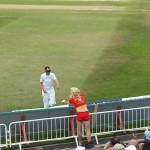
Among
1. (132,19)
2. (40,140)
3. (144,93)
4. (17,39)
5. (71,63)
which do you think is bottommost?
(40,140)

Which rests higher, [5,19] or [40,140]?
[5,19]

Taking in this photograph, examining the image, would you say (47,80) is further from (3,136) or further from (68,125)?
(3,136)

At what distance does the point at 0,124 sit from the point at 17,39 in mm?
16748

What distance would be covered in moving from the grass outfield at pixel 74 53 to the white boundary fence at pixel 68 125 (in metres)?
3.60

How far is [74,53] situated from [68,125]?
1221 cm

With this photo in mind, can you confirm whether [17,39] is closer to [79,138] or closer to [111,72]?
[111,72]

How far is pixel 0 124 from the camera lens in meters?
13.8

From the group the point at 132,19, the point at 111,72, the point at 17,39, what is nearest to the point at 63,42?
the point at 17,39

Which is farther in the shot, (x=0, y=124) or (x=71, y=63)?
(x=71, y=63)

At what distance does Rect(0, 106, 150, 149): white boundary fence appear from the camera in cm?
1430

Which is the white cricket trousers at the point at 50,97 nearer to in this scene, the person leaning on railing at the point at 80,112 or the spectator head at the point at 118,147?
the person leaning on railing at the point at 80,112

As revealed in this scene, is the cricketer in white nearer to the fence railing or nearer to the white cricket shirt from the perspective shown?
the white cricket shirt

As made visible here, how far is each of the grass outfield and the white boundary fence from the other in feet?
11.8

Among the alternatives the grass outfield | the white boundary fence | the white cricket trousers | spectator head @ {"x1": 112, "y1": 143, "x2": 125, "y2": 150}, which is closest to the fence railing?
the white boundary fence
